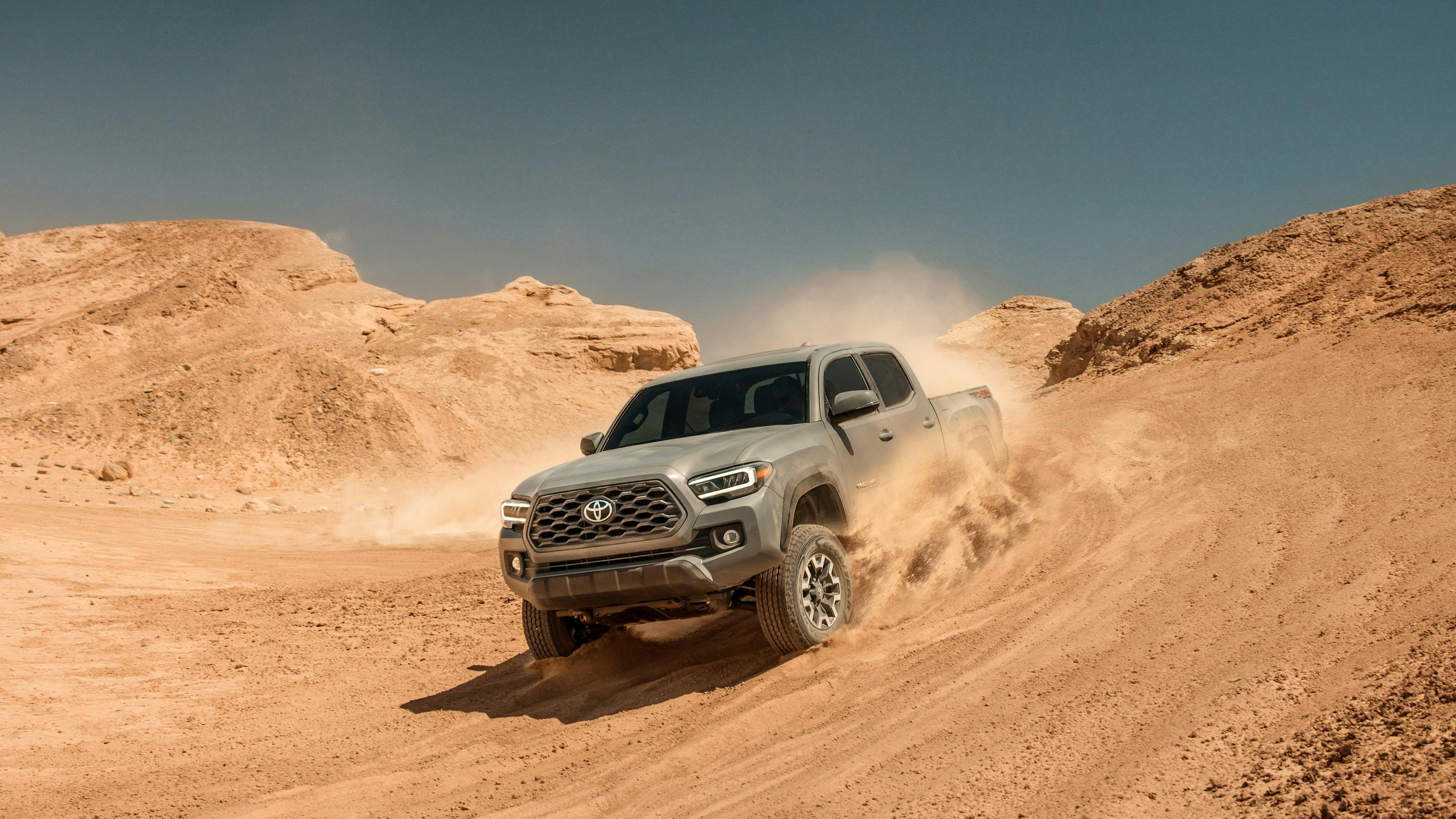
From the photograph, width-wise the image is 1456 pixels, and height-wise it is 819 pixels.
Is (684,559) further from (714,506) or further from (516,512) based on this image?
(516,512)

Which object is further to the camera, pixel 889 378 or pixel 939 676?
pixel 889 378

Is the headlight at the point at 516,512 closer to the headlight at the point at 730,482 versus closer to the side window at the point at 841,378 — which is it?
the headlight at the point at 730,482

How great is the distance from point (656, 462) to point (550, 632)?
5.03 feet

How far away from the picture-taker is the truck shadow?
621 centimetres

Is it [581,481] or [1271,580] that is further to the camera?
[581,481]

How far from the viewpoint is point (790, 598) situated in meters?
5.91

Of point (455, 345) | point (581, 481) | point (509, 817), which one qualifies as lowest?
point (509, 817)

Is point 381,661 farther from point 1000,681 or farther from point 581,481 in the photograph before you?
point 1000,681

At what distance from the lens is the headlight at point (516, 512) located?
628cm

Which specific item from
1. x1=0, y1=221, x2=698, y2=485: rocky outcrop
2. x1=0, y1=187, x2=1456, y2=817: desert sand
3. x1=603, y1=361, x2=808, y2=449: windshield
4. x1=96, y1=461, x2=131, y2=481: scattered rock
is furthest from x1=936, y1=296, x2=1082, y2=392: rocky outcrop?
x1=603, y1=361, x2=808, y2=449: windshield

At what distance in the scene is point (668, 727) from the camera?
5.50 m

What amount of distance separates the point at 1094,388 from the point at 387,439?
20.8m

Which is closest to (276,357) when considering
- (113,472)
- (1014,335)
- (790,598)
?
(113,472)

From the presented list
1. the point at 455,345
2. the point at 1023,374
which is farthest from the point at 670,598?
the point at 455,345
